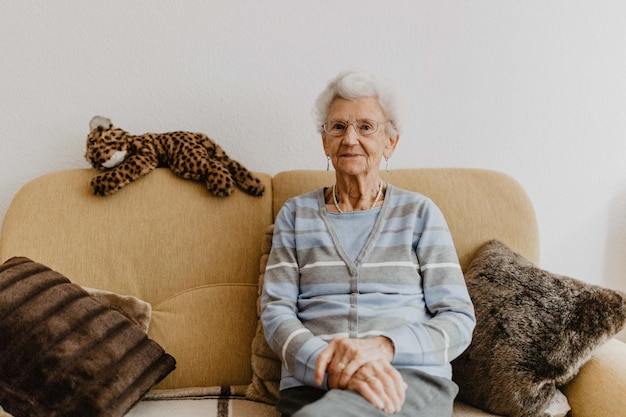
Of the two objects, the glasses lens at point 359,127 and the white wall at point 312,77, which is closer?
the glasses lens at point 359,127

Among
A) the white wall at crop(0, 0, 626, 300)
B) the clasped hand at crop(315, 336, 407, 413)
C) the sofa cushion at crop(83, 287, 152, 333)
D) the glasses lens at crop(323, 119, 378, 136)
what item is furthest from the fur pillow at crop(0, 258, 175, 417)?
the glasses lens at crop(323, 119, 378, 136)

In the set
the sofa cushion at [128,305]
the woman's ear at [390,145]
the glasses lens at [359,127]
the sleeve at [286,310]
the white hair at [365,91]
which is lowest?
the sofa cushion at [128,305]

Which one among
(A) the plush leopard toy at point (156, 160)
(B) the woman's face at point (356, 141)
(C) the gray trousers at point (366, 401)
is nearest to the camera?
(C) the gray trousers at point (366, 401)

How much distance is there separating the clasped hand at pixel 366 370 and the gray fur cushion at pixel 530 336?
339 mm

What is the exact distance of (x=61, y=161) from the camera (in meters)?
1.94

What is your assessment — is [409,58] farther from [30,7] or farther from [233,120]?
[30,7]

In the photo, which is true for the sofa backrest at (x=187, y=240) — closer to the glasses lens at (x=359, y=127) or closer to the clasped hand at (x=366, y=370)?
the glasses lens at (x=359, y=127)

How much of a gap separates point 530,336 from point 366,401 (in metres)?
0.53

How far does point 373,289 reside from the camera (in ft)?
4.63

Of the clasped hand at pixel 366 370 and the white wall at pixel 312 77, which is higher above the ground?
the white wall at pixel 312 77

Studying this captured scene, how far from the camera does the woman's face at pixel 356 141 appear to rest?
151 cm

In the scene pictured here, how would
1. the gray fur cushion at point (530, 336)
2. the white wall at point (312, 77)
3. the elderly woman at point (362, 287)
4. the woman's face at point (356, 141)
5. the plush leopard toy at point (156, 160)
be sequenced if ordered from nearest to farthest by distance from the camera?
the elderly woman at point (362, 287), the gray fur cushion at point (530, 336), the woman's face at point (356, 141), the plush leopard toy at point (156, 160), the white wall at point (312, 77)

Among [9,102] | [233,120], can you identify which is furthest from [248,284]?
[9,102]

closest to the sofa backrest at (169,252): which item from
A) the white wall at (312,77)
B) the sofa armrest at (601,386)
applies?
the white wall at (312,77)
